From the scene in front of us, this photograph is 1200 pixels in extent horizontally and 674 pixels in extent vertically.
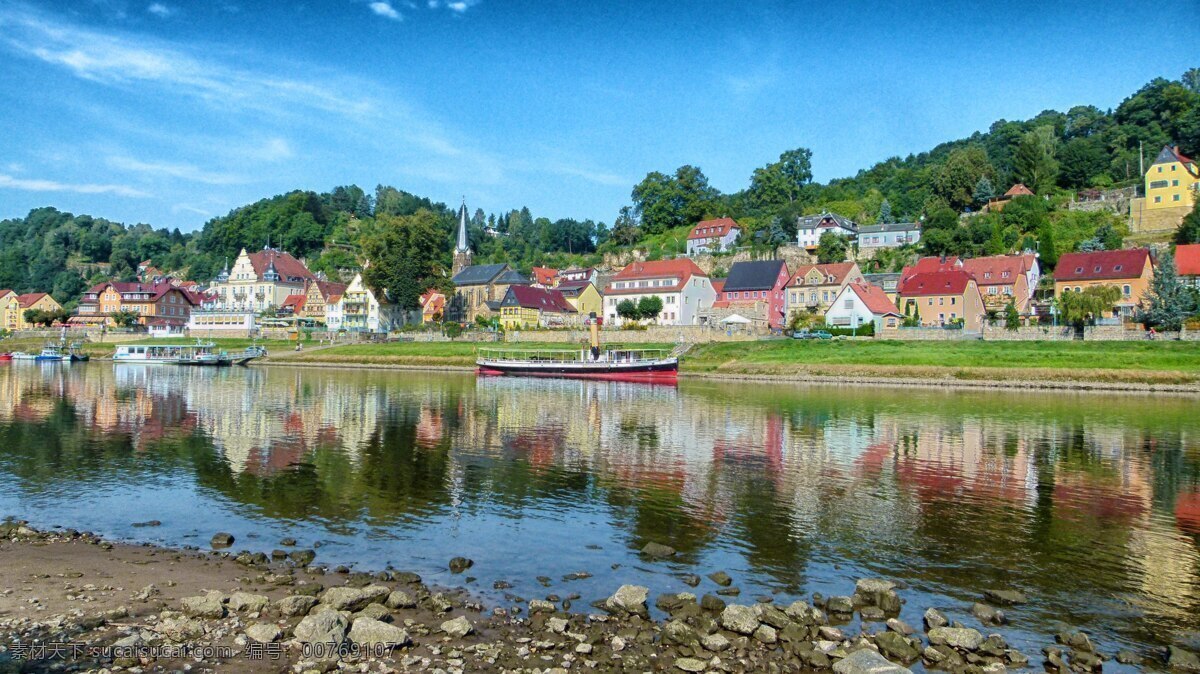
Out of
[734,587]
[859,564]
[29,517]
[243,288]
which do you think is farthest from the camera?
[243,288]

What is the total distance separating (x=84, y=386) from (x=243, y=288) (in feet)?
256

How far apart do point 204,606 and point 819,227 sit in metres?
110

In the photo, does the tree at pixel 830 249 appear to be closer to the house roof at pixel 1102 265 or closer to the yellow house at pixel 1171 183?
the house roof at pixel 1102 265

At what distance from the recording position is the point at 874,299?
79.9 metres

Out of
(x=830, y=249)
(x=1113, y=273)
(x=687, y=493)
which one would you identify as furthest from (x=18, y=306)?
(x=1113, y=273)

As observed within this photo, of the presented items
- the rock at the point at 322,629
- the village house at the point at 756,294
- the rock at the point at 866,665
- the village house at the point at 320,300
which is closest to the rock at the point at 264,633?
the rock at the point at 322,629

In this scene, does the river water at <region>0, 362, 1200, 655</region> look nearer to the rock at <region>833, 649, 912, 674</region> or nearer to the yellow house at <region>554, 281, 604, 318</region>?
the rock at <region>833, 649, 912, 674</region>

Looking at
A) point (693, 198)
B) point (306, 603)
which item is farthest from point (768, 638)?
point (693, 198)

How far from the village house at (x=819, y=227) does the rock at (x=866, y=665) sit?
345ft

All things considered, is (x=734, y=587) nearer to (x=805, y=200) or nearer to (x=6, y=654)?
(x=6, y=654)

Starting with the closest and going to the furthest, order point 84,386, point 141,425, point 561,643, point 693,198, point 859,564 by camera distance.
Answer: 1. point 561,643
2. point 859,564
3. point 141,425
4. point 84,386
5. point 693,198

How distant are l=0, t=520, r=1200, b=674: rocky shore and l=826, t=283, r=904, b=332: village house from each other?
222ft

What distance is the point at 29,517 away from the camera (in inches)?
667

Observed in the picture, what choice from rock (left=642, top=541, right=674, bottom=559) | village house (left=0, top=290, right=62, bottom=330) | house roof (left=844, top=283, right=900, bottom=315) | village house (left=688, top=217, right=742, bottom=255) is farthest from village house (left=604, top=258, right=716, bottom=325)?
village house (left=0, top=290, right=62, bottom=330)
